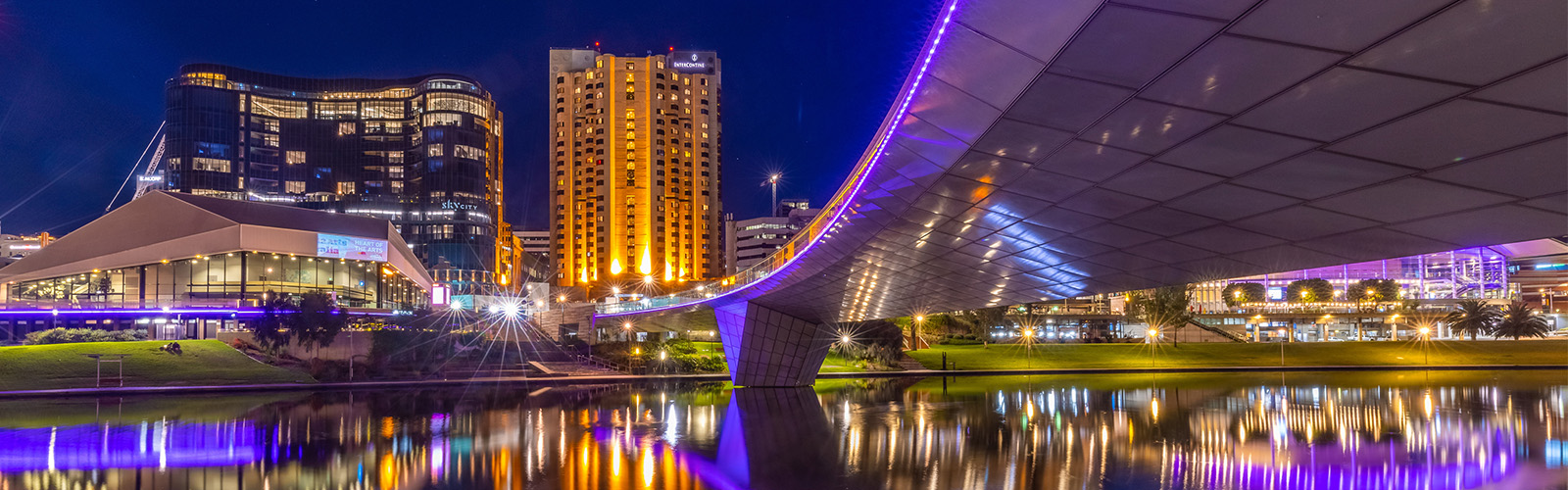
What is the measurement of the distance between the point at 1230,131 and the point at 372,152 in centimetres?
16978

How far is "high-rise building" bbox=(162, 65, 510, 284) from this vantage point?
149 m

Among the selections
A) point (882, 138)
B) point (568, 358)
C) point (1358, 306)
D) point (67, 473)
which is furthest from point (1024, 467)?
point (1358, 306)

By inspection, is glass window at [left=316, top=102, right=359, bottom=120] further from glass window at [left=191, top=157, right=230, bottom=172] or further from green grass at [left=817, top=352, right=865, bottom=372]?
green grass at [left=817, top=352, right=865, bottom=372]

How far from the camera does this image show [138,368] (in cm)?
5762

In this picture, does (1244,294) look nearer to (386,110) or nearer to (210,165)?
(386,110)

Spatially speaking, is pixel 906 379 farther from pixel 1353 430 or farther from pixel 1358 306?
pixel 1358 306

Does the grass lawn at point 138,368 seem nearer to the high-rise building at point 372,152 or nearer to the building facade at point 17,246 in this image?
the high-rise building at point 372,152

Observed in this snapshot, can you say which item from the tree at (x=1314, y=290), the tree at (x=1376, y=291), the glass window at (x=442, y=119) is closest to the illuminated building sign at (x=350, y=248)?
the glass window at (x=442, y=119)

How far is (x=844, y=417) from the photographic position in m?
36.8

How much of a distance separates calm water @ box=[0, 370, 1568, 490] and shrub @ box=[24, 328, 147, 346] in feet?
78.2

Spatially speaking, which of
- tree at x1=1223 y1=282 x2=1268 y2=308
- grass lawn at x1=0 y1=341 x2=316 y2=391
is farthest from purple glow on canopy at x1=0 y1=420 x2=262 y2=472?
tree at x1=1223 y1=282 x2=1268 y2=308

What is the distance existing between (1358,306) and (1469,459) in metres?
92.2

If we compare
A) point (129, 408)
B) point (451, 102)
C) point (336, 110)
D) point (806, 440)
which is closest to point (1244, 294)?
point (806, 440)

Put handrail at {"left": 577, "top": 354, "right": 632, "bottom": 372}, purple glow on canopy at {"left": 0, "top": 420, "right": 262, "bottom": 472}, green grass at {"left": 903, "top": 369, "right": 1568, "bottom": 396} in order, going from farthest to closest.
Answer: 1. handrail at {"left": 577, "top": 354, "right": 632, "bottom": 372}
2. green grass at {"left": 903, "top": 369, "right": 1568, "bottom": 396}
3. purple glow on canopy at {"left": 0, "top": 420, "right": 262, "bottom": 472}
